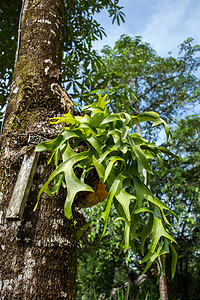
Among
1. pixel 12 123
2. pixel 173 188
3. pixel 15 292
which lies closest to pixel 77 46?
pixel 12 123

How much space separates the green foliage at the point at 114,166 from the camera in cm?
71

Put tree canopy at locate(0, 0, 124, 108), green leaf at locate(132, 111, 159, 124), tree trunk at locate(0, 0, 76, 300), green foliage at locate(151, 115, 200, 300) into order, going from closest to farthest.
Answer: tree trunk at locate(0, 0, 76, 300) < green leaf at locate(132, 111, 159, 124) < tree canopy at locate(0, 0, 124, 108) < green foliage at locate(151, 115, 200, 300)

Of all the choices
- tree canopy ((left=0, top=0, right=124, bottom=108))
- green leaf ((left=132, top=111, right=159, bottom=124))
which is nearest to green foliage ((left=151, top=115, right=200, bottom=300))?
tree canopy ((left=0, top=0, right=124, bottom=108))

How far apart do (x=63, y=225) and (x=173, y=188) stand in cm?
514

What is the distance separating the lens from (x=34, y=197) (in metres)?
0.75

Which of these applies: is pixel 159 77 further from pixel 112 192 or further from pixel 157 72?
pixel 112 192

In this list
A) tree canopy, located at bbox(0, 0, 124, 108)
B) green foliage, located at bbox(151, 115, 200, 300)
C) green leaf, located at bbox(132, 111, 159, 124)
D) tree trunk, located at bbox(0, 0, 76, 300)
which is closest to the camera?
tree trunk, located at bbox(0, 0, 76, 300)

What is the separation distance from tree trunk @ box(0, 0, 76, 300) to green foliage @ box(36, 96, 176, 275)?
7cm

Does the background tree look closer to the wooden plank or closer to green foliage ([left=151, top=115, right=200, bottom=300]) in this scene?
green foliage ([left=151, top=115, right=200, bottom=300])

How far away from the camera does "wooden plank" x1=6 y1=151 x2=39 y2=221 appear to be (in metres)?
0.68

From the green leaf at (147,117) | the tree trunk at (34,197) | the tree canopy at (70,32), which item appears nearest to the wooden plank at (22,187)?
the tree trunk at (34,197)

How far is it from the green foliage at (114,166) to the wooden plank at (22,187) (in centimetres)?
6

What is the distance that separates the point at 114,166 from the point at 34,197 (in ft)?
0.83

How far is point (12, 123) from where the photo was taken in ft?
2.85
